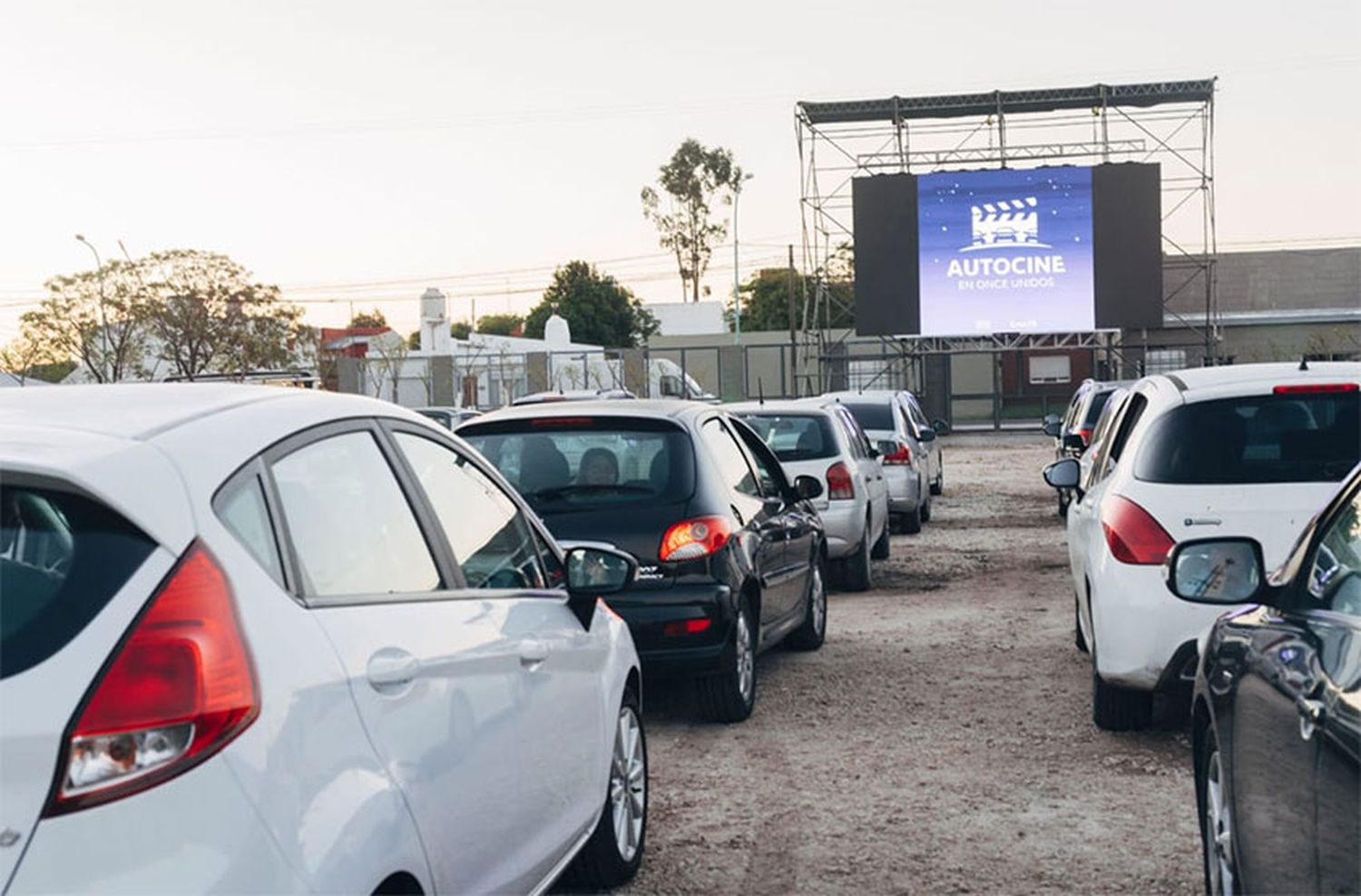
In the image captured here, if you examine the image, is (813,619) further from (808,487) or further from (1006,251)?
(1006,251)

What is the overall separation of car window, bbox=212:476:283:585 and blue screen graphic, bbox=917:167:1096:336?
42.8 meters

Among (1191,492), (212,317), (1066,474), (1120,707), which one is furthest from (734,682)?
(212,317)

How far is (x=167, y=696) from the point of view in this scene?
2.72 metres

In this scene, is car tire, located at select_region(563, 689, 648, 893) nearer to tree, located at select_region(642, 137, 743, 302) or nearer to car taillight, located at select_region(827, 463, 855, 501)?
car taillight, located at select_region(827, 463, 855, 501)

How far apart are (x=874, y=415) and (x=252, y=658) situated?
18.3 m

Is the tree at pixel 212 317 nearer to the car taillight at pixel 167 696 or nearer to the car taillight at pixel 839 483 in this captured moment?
the car taillight at pixel 839 483

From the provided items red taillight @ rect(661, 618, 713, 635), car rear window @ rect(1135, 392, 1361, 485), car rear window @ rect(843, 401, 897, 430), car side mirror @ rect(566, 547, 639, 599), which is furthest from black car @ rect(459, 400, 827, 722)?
car rear window @ rect(843, 401, 897, 430)

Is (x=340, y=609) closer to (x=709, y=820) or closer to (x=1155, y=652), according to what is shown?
(x=709, y=820)

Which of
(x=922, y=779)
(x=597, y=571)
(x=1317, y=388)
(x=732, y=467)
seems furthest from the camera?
(x=732, y=467)

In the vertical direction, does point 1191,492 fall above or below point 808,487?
above

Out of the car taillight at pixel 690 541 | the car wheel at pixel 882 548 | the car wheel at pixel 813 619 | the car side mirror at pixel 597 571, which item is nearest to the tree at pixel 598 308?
the car wheel at pixel 882 548

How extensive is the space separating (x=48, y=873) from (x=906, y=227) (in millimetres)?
44066

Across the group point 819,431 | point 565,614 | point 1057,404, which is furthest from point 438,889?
point 1057,404

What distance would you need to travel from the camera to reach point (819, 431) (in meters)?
15.0
